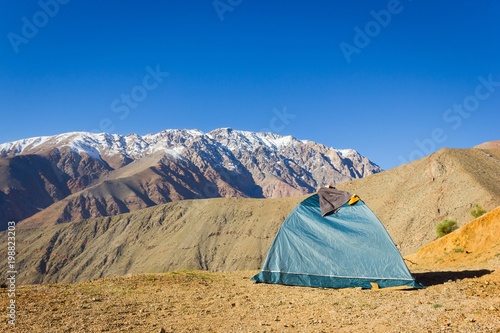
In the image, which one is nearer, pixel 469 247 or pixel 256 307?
pixel 256 307

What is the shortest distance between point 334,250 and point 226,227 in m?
88.9

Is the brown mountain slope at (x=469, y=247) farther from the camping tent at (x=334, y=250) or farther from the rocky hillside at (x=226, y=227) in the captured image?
the rocky hillside at (x=226, y=227)

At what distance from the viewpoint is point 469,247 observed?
1909 centimetres

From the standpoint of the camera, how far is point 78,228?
402ft

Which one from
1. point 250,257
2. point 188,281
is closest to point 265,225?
point 250,257

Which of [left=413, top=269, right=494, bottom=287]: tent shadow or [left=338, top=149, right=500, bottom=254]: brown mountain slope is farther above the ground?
[left=338, top=149, right=500, bottom=254]: brown mountain slope

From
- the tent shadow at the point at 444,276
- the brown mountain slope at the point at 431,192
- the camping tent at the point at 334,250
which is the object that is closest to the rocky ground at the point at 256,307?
the tent shadow at the point at 444,276

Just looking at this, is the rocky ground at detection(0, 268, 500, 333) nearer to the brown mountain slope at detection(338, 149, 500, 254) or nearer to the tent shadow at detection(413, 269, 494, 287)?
the tent shadow at detection(413, 269, 494, 287)

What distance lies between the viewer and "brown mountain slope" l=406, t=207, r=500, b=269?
16.9 meters

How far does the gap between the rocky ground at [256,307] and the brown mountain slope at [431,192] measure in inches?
1633

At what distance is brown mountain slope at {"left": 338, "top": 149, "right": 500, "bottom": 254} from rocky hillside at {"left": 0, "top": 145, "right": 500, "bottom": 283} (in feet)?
0.54

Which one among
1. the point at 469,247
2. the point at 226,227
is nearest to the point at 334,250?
the point at 469,247

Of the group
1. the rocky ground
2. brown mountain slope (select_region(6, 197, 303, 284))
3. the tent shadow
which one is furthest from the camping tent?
brown mountain slope (select_region(6, 197, 303, 284))

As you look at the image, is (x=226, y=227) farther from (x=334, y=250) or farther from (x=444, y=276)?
(x=444, y=276)
